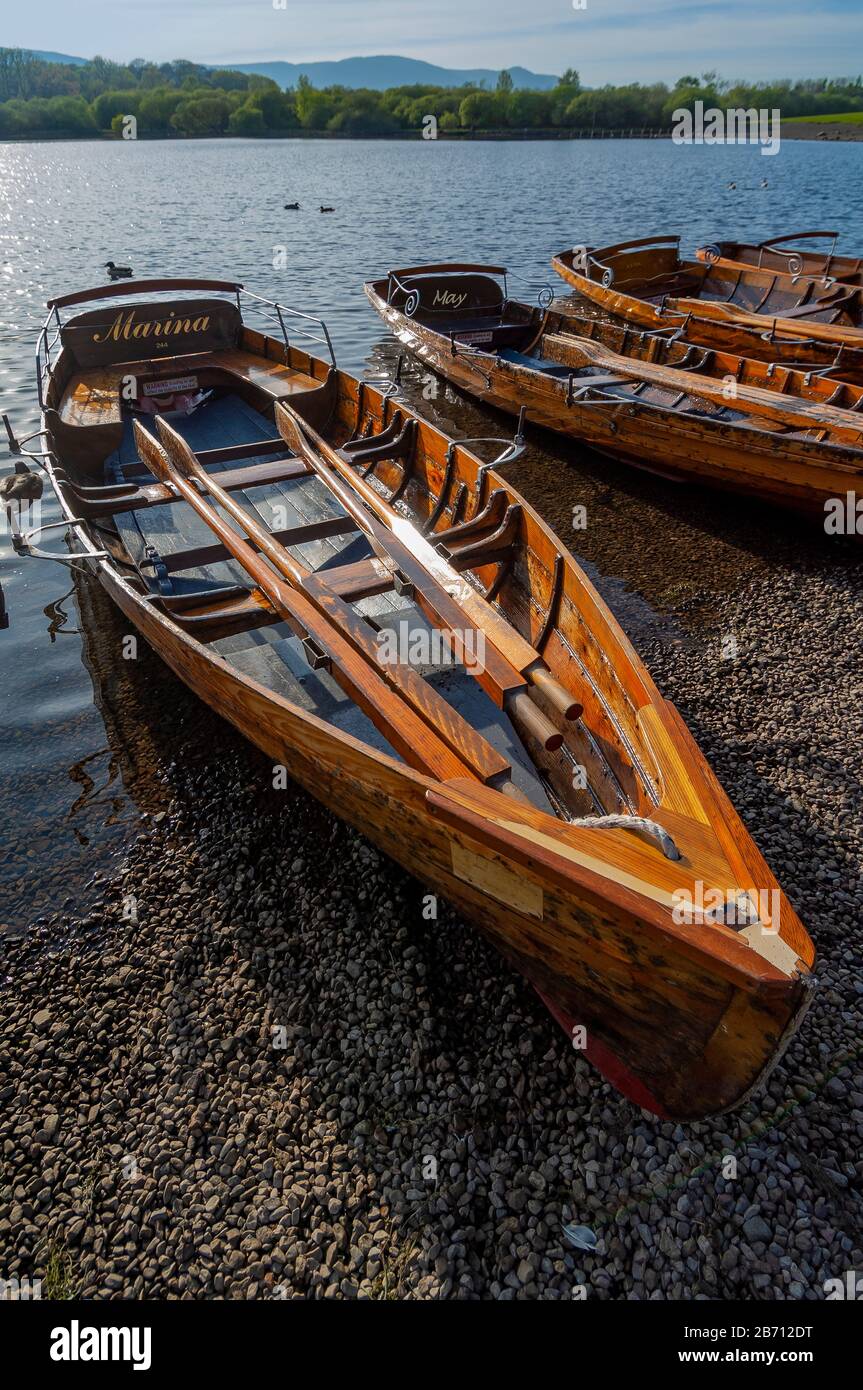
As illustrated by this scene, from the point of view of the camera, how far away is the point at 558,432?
1541cm

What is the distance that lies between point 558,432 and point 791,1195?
45.3 feet

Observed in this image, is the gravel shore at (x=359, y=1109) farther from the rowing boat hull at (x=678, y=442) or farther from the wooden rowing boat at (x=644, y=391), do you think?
the wooden rowing boat at (x=644, y=391)

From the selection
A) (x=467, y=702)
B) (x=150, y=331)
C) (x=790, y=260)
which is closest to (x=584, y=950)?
(x=467, y=702)

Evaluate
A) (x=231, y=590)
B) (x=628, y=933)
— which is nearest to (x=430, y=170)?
(x=231, y=590)

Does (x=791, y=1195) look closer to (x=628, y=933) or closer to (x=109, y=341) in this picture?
(x=628, y=933)

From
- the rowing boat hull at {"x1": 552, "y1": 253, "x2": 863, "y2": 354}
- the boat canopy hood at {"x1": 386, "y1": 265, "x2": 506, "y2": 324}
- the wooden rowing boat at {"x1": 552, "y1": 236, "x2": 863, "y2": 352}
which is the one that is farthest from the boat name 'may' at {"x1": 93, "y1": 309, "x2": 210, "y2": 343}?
the wooden rowing boat at {"x1": 552, "y1": 236, "x2": 863, "y2": 352}

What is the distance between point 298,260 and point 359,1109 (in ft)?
135

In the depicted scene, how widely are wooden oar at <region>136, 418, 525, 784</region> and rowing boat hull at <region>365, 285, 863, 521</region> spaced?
7670 millimetres

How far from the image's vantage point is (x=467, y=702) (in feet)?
23.7

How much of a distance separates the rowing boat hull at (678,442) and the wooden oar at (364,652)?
767cm

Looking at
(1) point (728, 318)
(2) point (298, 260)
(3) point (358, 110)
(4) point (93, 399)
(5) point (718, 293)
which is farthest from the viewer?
(3) point (358, 110)

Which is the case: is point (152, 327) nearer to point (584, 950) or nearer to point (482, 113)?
point (584, 950)

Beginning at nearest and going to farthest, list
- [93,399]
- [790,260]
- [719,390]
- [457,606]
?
[457,606], [93,399], [719,390], [790,260]

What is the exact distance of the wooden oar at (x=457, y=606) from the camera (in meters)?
6.29
